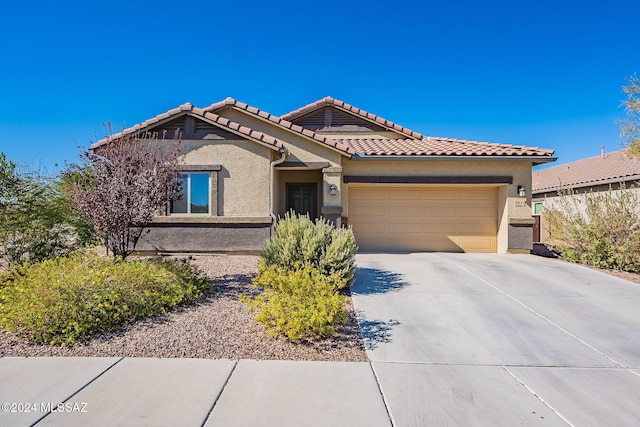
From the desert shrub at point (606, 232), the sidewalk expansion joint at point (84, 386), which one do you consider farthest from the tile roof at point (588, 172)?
the sidewalk expansion joint at point (84, 386)

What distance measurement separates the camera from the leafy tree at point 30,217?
7.08m

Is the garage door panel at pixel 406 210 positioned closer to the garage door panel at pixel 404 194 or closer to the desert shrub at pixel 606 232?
the garage door panel at pixel 404 194

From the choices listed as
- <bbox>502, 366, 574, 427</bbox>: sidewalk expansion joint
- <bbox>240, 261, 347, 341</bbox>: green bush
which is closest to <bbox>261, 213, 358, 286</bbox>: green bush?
<bbox>240, 261, 347, 341</bbox>: green bush

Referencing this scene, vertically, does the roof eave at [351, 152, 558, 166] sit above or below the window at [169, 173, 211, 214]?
above

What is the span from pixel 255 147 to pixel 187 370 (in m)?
7.63

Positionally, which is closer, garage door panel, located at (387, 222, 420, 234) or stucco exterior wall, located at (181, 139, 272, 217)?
stucco exterior wall, located at (181, 139, 272, 217)

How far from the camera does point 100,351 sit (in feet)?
13.6

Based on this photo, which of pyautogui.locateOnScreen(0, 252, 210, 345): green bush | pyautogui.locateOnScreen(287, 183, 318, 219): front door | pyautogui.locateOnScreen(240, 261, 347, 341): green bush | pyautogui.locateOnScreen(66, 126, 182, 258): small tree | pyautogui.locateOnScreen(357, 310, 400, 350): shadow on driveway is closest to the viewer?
pyautogui.locateOnScreen(240, 261, 347, 341): green bush

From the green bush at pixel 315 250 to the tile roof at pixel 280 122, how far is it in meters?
4.25

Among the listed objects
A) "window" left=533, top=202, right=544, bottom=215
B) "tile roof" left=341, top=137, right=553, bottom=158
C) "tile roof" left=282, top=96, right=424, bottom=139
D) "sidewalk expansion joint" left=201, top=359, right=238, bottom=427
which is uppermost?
"tile roof" left=282, top=96, right=424, bottom=139

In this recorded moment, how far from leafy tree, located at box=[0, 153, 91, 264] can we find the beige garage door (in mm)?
8157

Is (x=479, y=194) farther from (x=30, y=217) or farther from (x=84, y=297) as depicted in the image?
(x=30, y=217)

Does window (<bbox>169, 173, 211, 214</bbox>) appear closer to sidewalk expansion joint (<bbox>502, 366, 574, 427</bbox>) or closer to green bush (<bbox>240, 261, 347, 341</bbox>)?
green bush (<bbox>240, 261, 347, 341</bbox>)

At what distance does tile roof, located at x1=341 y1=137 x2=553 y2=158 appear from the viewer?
10.9 metres
